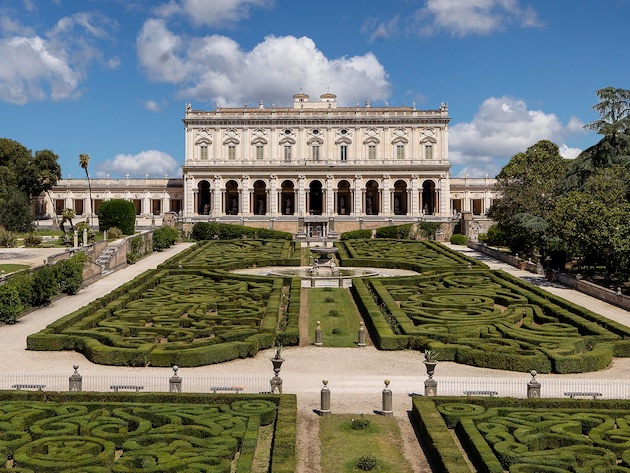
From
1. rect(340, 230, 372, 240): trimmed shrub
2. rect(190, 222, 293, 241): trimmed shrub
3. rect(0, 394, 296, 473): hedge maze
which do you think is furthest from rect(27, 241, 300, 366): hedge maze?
rect(340, 230, 372, 240): trimmed shrub

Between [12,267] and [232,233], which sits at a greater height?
[232,233]

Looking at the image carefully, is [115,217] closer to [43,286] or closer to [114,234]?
[114,234]

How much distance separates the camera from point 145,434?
42.3ft

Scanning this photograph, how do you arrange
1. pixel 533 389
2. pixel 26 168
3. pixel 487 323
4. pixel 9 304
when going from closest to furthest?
pixel 533 389
pixel 487 323
pixel 9 304
pixel 26 168

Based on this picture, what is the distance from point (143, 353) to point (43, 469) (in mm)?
8819

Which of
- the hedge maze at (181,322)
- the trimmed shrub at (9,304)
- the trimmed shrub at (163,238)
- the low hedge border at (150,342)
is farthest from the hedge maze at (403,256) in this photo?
the trimmed shrub at (9,304)

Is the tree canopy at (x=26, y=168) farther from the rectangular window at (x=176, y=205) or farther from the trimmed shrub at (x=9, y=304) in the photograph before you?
the trimmed shrub at (x=9, y=304)

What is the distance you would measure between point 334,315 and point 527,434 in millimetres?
15538

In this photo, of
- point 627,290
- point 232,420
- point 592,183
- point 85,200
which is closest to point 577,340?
point 232,420

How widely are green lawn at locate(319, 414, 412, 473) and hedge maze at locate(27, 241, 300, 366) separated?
22.9 ft

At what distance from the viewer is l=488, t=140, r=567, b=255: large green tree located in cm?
4444

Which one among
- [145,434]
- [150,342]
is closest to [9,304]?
[150,342]

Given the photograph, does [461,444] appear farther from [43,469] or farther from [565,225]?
[565,225]

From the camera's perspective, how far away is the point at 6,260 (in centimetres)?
4366
